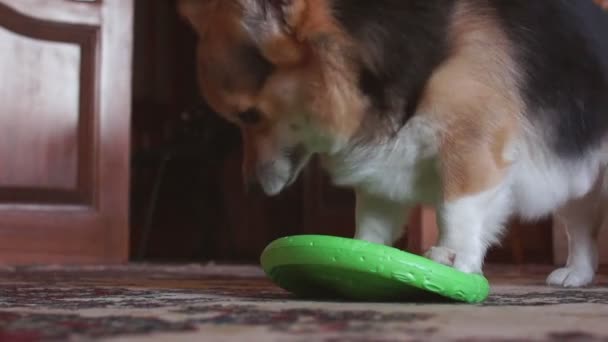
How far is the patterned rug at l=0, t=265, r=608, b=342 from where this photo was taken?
0.75m

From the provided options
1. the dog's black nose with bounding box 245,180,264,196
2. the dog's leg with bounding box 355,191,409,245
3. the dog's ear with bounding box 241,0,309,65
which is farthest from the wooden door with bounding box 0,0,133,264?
the dog's ear with bounding box 241,0,309,65

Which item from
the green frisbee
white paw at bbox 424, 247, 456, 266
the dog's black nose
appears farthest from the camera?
the dog's black nose

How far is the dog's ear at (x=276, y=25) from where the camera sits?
135 cm

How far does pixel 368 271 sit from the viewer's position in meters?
1.07

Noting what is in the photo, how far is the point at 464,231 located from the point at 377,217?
0.29 metres

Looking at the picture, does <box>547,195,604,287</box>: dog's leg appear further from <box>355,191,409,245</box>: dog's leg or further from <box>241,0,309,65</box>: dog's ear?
<box>241,0,309,65</box>: dog's ear

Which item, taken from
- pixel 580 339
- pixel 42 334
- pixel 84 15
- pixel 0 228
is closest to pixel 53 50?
pixel 84 15

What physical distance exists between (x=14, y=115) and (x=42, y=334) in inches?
79.4

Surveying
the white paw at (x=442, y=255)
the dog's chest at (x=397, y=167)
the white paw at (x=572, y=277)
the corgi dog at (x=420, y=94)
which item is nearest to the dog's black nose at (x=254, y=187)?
the corgi dog at (x=420, y=94)

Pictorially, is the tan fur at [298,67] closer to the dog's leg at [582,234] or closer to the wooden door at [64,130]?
the dog's leg at [582,234]

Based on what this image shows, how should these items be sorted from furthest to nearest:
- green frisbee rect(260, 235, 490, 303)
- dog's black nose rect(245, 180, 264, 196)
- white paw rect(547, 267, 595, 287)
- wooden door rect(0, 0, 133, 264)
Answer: wooden door rect(0, 0, 133, 264) → white paw rect(547, 267, 595, 287) → dog's black nose rect(245, 180, 264, 196) → green frisbee rect(260, 235, 490, 303)

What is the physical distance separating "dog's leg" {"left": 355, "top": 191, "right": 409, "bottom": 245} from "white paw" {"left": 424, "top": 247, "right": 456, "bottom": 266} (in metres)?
0.28

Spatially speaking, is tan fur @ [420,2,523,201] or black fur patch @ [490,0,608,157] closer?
tan fur @ [420,2,523,201]

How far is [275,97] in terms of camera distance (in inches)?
55.2
